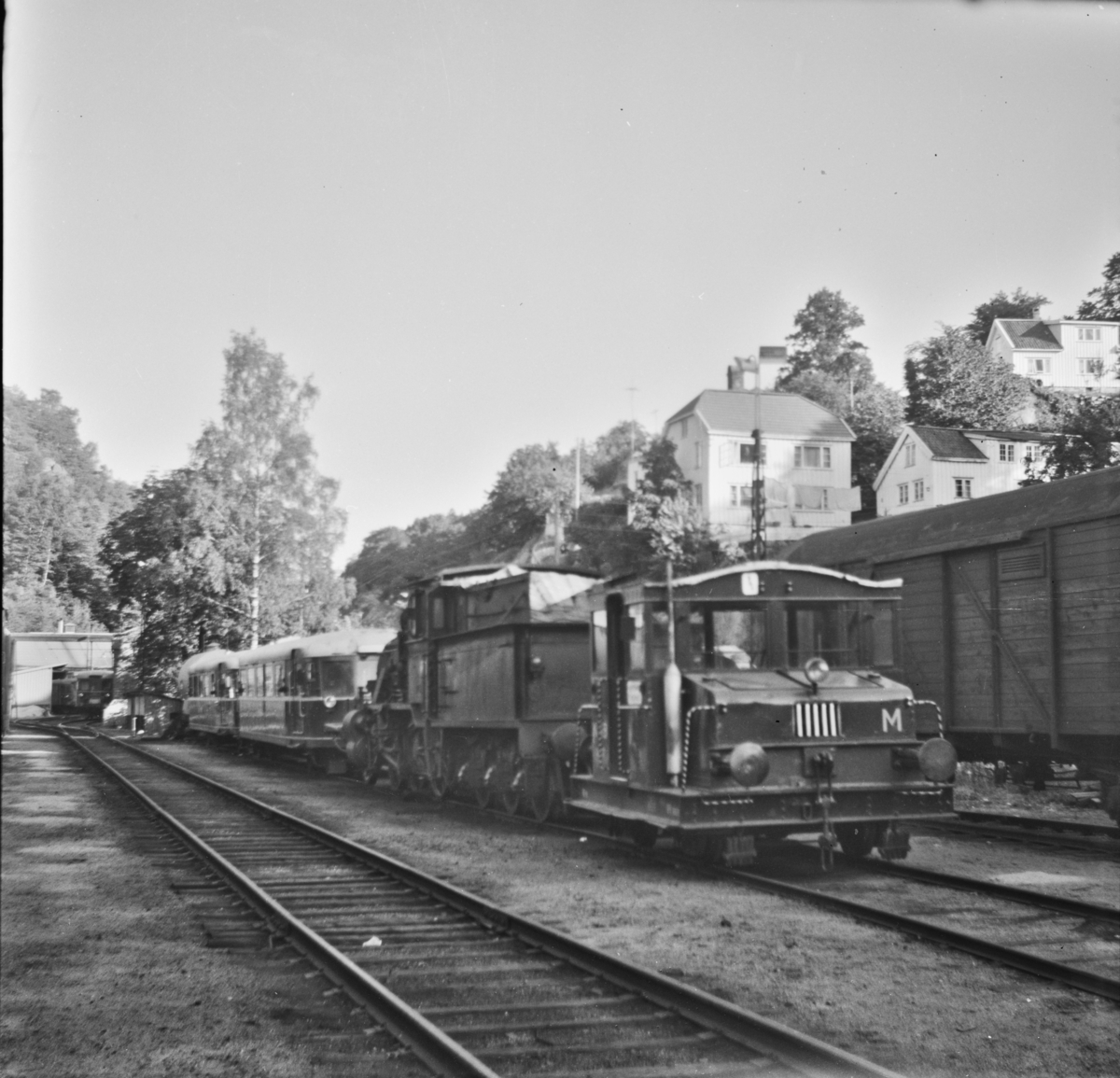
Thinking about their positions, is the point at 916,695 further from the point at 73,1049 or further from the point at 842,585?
the point at 73,1049

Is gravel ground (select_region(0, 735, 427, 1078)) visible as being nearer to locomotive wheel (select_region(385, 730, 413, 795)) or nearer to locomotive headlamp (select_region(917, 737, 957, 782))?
locomotive headlamp (select_region(917, 737, 957, 782))

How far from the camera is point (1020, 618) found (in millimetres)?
11992

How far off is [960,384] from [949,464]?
8.12 feet

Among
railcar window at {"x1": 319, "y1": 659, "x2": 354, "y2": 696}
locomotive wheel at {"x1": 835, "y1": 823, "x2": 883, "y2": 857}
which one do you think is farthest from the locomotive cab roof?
railcar window at {"x1": 319, "y1": 659, "x2": 354, "y2": 696}

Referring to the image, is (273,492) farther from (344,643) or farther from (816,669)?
(816,669)

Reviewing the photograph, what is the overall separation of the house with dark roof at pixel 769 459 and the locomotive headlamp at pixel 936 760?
3198mm

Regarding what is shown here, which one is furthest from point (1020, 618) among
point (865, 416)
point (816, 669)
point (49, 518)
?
point (49, 518)

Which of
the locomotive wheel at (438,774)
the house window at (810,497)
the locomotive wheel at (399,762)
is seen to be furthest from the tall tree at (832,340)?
the locomotive wheel at (399,762)

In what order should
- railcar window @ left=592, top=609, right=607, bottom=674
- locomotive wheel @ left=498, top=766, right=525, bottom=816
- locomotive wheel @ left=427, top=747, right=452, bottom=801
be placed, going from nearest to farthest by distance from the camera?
railcar window @ left=592, top=609, right=607, bottom=674, locomotive wheel @ left=498, top=766, right=525, bottom=816, locomotive wheel @ left=427, top=747, right=452, bottom=801

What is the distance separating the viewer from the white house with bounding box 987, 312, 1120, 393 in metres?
6.15

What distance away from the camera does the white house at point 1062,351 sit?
20.2 ft

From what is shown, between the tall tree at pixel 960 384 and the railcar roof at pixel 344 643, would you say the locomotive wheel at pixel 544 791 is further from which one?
the railcar roof at pixel 344 643

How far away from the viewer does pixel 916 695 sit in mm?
13305

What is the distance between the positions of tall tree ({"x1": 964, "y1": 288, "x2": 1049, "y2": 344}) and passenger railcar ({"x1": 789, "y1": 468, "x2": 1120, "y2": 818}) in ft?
14.3
